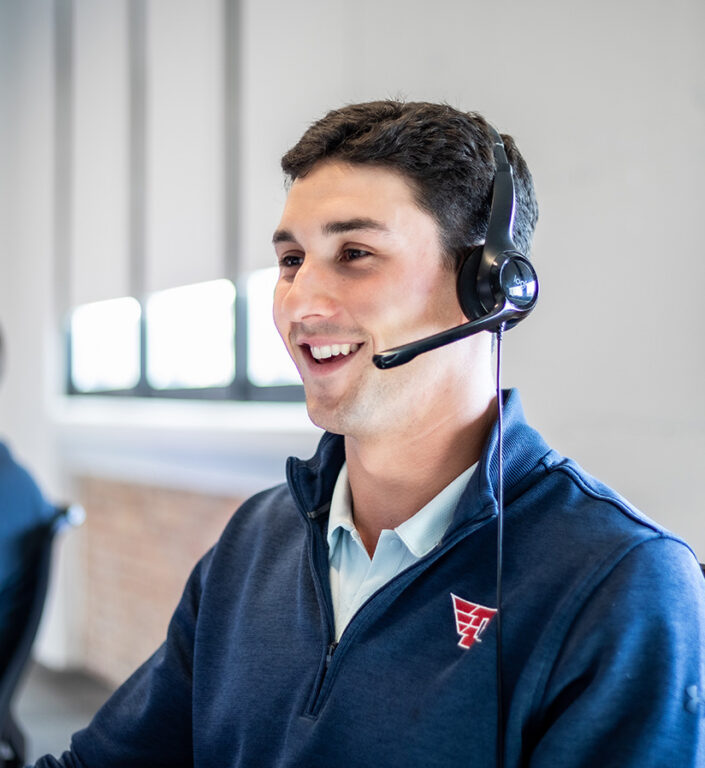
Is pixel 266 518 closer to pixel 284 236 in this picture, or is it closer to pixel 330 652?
pixel 330 652

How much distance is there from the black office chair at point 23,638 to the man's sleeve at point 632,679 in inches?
52.4

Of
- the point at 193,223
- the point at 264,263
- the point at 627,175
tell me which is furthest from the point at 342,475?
the point at 193,223

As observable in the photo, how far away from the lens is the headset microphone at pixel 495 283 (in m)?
0.99

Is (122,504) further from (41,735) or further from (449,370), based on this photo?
(449,370)

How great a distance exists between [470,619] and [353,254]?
0.46 meters

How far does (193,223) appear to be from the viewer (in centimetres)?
339

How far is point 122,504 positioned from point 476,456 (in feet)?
10.1

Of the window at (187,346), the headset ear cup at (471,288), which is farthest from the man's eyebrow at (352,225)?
the window at (187,346)

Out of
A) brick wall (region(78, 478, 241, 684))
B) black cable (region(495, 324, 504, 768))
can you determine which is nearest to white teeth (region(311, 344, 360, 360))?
black cable (region(495, 324, 504, 768))

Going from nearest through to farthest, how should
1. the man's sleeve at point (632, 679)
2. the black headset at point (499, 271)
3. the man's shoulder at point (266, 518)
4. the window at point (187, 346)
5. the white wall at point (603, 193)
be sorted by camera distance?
the man's sleeve at point (632, 679) → the black headset at point (499, 271) → the man's shoulder at point (266, 518) → the white wall at point (603, 193) → the window at point (187, 346)

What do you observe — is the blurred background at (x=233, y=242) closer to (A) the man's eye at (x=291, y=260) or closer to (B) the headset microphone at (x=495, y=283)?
(B) the headset microphone at (x=495, y=283)

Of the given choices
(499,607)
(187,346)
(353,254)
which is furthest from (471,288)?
(187,346)

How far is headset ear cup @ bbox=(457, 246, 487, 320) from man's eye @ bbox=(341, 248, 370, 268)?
4.9 inches

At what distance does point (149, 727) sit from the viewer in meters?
1.21
